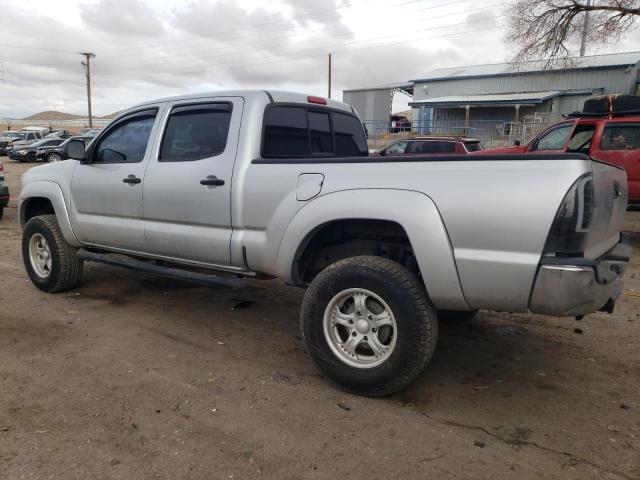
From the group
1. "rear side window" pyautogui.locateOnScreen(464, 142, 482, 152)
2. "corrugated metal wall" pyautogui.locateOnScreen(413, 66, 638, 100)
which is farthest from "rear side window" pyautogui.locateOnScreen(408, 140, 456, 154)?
"corrugated metal wall" pyautogui.locateOnScreen(413, 66, 638, 100)

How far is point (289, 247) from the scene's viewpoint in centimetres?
344

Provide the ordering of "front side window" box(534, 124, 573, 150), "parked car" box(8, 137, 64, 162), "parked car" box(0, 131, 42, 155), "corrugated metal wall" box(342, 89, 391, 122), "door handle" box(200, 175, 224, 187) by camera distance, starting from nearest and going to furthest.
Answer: "door handle" box(200, 175, 224, 187)
"front side window" box(534, 124, 573, 150)
"parked car" box(8, 137, 64, 162)
"parked car" box(0, 131, 42, 155)
"corrugated metal wall" box(342, 89, 391, 122)

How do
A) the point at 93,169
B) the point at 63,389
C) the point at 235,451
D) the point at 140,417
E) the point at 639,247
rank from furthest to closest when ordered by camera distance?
the point at 639,247, the point at 93,169, the point at 63,389, the point at 140,417, the point at 235,451

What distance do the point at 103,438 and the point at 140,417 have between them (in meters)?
0.24

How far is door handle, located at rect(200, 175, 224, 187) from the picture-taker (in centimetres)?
376

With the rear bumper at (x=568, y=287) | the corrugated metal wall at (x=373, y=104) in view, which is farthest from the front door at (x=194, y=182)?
the corrugated metal wall at (x=373, y=104)

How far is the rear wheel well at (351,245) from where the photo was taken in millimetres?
3305

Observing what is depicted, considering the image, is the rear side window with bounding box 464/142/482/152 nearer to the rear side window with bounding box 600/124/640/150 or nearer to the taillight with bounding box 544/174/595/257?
the rear side window with bounding box 600/124/640/150

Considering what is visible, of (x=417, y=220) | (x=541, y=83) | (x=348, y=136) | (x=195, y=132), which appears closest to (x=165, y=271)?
→ (x=195, y=132)

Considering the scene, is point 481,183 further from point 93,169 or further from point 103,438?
point 93,169

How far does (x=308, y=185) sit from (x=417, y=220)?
0.81m

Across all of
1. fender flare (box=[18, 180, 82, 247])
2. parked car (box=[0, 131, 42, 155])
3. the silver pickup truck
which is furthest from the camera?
parked car (box=[0, 131, 42, 155])

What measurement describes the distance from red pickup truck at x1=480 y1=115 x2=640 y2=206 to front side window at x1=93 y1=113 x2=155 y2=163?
249 inches

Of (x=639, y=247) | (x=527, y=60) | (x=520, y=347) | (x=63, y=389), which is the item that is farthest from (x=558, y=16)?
(x=63, y=389)
